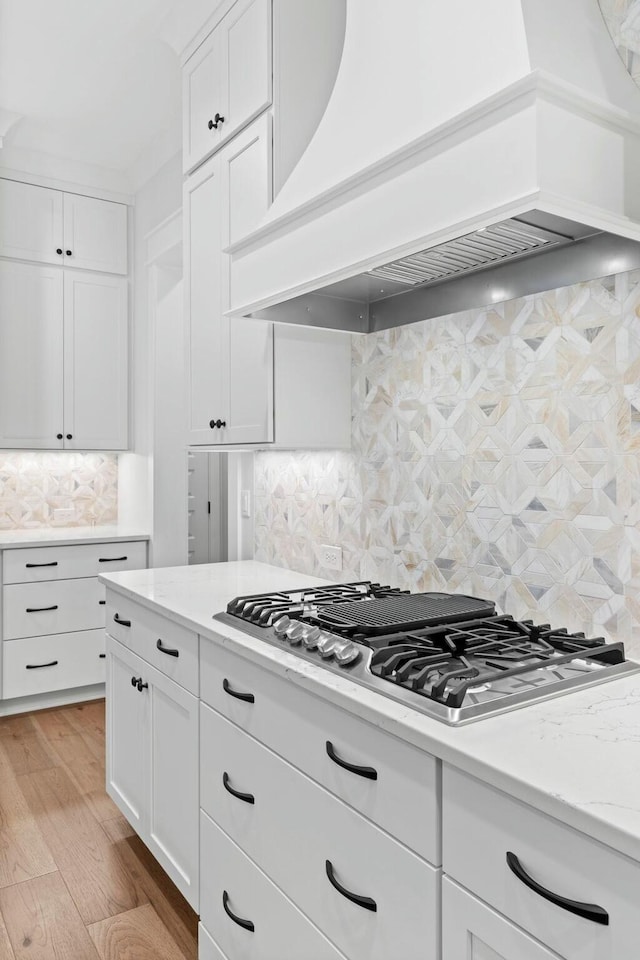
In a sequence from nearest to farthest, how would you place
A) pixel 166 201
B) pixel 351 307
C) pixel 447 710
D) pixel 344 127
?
pixel 447 710 → pixel 344 127 → pixel 351 307 → pixel 166 201

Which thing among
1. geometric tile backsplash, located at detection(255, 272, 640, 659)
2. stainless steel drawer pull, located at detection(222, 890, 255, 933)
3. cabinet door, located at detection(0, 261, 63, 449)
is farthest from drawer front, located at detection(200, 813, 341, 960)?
cabinet door, located at detection(0, 261, 63, 449)

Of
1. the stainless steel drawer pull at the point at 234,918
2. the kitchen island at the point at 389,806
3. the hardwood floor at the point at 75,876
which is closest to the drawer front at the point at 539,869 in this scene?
the kitchen island at the point at 389,806

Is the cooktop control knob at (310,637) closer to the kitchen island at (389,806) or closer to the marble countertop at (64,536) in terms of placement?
the kitchen island at (389,806)

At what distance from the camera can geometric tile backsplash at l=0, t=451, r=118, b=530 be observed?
414 cm

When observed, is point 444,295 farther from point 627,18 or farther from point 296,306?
point 627,18

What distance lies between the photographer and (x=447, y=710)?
3.61ft

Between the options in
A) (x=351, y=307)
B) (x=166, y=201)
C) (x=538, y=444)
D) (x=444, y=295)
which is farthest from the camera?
(x=166, y=201)

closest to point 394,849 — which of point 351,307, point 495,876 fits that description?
point 495,876

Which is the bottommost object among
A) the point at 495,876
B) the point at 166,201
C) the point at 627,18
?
the point at 495,876

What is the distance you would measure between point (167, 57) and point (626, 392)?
2592mm

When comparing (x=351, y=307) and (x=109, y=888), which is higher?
(x=351, y=307)

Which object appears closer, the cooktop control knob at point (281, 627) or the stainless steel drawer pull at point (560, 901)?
the stainless steel drawer pull at point (560, 901)

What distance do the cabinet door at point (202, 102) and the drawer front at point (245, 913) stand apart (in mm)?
2208

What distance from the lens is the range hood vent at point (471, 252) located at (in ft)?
4.70
